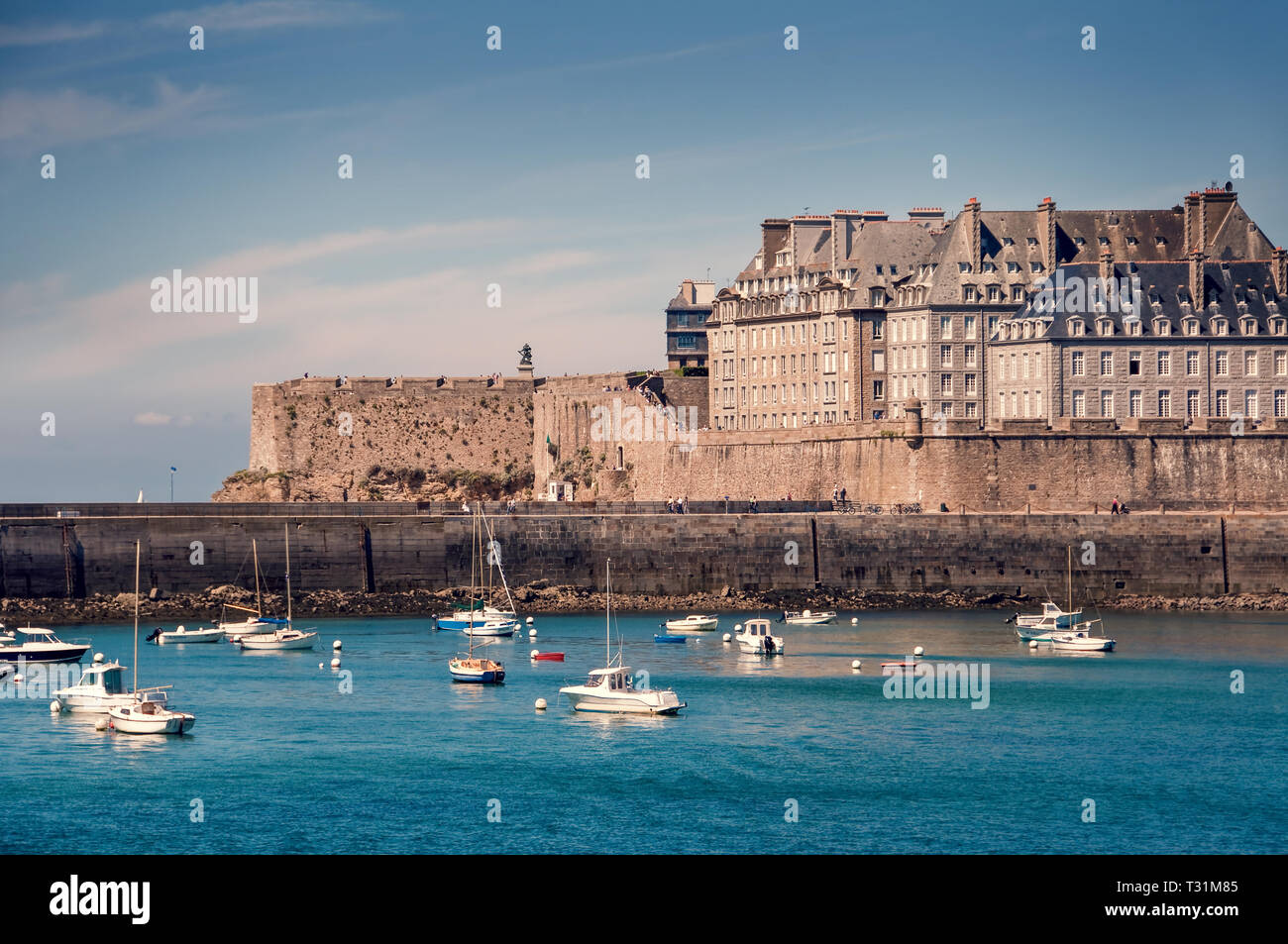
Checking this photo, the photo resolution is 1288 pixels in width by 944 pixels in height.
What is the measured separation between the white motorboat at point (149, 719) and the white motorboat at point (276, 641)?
12719 mm

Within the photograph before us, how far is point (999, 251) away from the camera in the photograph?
69312 mm

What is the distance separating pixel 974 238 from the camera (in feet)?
226

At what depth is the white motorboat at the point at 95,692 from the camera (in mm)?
36375

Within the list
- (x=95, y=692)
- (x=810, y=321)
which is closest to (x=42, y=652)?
(x=95, y=692)

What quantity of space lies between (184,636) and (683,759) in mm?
21761

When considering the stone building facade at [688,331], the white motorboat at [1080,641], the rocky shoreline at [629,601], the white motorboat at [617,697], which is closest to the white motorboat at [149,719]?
the white motorboat at [617,697]

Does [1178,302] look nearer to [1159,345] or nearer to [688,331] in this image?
[1159,345]

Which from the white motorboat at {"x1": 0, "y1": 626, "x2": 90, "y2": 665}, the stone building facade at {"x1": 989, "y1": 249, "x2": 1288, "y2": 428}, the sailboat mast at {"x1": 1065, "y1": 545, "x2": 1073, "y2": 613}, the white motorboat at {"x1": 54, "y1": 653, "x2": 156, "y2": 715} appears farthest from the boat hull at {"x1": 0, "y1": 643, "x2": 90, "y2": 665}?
the stone building facade at {"x1": 989, "y1": 249, "x2": 1288, "y2": 428}
